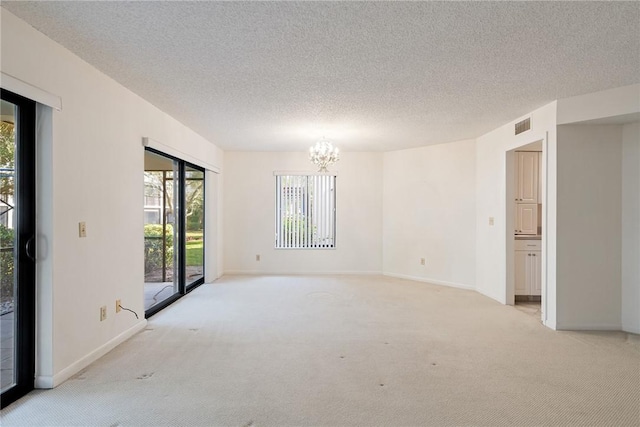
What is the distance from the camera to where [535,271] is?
492 cm

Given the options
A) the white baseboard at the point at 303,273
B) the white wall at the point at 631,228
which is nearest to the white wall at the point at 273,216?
the white baseboard at the point at 303,273

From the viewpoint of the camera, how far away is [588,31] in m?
2.25

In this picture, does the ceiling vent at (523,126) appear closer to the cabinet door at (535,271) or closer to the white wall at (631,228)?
the white wall at (631,228)

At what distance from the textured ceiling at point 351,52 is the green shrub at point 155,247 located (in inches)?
59.7

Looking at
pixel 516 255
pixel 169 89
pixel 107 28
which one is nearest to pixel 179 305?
pixel 169 89

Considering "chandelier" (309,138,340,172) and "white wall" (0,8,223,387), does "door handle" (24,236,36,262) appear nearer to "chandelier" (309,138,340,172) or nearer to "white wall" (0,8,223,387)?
"white wall" (0,8,223,387)

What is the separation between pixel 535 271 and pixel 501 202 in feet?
3.54

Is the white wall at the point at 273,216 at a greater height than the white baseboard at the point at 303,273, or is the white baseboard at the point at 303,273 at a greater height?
the white wall at the point at 273,216

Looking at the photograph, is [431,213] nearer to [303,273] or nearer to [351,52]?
[303,273]

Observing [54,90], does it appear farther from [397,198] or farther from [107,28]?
[397,198]

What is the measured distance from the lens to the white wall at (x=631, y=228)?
12.0ft

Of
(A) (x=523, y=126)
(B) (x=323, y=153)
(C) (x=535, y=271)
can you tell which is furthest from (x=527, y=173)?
(B) (x=323, y=153)

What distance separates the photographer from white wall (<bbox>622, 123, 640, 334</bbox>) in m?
3.64

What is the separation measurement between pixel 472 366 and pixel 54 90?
3681mm
